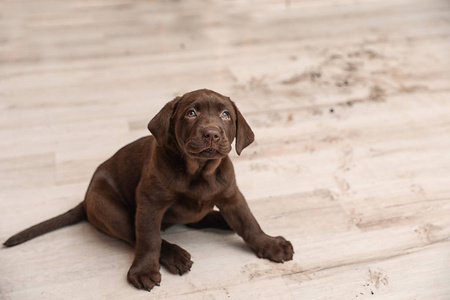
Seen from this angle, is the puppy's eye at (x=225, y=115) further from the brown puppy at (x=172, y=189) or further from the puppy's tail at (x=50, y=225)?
the puppy's tail at (x=50, y=225)

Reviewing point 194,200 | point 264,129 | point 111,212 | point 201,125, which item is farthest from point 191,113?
point 264,129

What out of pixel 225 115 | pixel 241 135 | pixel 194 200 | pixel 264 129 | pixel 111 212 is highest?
pixel 225 115

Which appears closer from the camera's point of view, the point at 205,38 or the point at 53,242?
the point at 53,242

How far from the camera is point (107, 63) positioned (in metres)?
4.73

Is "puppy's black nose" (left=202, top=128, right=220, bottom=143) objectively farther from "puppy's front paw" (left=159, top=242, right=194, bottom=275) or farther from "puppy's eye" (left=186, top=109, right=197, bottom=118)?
"puppy's front paw" (left=159, top=242, right=194, bottom=275)

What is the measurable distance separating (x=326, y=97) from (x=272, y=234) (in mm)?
1670

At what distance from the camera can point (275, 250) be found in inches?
101

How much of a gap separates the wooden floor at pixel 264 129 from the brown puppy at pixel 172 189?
8 centimetres

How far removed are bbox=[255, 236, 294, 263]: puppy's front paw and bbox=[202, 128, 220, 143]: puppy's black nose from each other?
2.22ft

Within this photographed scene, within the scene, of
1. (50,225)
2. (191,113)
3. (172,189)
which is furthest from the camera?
(50,225)

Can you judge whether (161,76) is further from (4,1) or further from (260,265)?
(4,1)

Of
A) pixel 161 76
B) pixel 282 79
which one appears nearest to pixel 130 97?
pixel 161 76

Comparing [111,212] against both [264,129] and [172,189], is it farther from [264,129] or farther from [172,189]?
[264,129]

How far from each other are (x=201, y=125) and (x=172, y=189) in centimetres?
35
